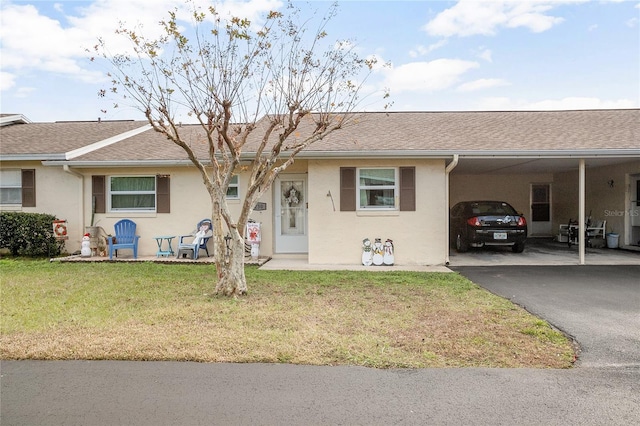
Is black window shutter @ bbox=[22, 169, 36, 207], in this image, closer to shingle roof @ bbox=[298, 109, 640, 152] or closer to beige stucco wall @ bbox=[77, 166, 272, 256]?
beige stucco wall @ bbox=[77, 166, 272, 256]

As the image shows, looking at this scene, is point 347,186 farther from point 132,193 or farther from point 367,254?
point 132,193

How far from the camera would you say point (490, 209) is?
11719 millimetres

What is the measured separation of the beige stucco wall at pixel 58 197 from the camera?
11.5 m

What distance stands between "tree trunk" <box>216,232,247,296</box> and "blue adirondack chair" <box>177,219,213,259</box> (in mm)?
3961

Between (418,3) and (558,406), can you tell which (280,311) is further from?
(418,3)

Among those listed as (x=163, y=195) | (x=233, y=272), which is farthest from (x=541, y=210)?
(x=233, y=272)

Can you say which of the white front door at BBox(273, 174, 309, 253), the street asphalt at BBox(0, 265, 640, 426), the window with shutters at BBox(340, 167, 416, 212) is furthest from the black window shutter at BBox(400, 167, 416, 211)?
the street asphalt at BBox(0, 265, 640, 426)

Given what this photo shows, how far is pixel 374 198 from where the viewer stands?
10281 mm

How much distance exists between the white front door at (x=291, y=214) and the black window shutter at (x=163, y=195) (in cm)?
292

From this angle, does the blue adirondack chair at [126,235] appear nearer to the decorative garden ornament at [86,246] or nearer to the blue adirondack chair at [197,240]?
the decorative garden ornament at [86,246]

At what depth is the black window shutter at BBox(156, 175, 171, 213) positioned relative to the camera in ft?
36.8

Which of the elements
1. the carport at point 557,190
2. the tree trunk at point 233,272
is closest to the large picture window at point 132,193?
the tree trunk at point 233,272

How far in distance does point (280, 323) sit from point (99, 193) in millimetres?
8564

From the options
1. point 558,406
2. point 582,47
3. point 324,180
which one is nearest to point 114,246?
point 324,180
